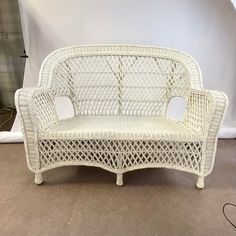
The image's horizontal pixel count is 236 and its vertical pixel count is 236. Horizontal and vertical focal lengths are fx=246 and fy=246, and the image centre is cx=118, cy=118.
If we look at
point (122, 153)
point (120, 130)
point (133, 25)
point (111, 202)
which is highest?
point (133, 25)

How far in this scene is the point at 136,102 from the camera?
6.08ft

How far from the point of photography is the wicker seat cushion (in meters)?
1.37

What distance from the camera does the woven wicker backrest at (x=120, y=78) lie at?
1744mm

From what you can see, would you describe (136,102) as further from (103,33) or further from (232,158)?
(232,158)

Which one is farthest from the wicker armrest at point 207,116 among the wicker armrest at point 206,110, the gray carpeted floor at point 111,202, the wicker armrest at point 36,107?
the wicker armrest at point 36,107

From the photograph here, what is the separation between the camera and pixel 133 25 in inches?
75.0

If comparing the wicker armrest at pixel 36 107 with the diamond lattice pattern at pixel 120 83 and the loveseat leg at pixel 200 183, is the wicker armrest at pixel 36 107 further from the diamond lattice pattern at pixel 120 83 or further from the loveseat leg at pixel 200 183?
the loveseat leg at pixel 200 183

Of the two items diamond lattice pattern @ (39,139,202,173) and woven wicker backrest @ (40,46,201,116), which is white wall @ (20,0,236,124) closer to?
woven wicker backrest @ (40,46,201,116)

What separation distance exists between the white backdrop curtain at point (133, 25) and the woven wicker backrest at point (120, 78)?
0.76ft

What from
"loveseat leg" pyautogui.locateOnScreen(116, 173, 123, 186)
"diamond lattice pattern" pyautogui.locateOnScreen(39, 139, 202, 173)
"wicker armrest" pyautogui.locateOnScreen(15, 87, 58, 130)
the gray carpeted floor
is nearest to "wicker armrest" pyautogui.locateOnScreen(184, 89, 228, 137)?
"diamond lattice pattern" pyautogui.locateOnScreen(39, 139, 202, 173)

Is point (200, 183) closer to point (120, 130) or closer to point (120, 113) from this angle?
point (120, 130)

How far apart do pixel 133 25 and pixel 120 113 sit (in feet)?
2.27

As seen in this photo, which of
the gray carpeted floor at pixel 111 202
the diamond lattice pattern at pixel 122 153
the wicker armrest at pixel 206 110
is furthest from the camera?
the diamond lattice pattern at pixel 122 153

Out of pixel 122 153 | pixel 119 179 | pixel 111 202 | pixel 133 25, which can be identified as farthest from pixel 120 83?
pixel 111 202
